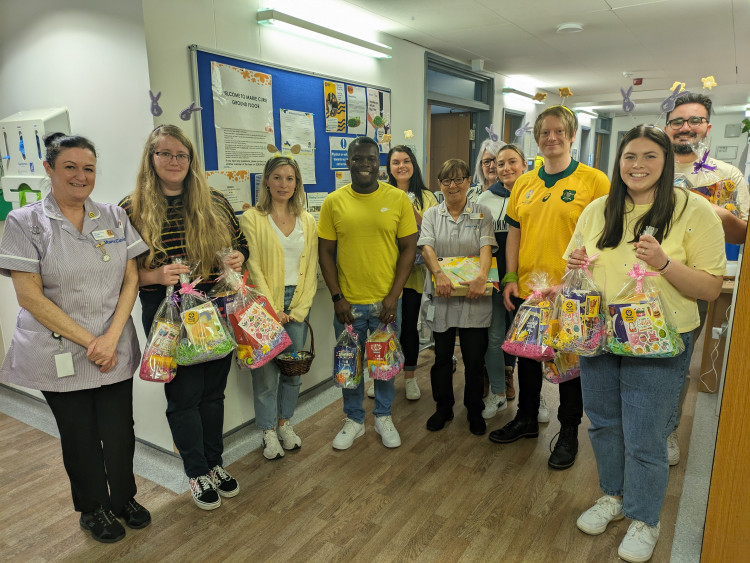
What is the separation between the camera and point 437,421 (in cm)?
289

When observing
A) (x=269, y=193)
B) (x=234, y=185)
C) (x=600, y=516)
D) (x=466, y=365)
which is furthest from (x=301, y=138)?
(x=600, y=516)

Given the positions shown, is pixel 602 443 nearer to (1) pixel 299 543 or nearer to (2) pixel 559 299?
(2) pixel 559 299

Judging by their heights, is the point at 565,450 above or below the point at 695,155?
below

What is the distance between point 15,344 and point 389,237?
1.63 m

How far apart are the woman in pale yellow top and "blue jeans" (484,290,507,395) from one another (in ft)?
1.66

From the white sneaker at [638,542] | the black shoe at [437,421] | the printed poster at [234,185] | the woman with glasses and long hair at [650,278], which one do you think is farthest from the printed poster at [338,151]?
the white sneaker at [638,542]

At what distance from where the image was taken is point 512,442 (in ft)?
9.00

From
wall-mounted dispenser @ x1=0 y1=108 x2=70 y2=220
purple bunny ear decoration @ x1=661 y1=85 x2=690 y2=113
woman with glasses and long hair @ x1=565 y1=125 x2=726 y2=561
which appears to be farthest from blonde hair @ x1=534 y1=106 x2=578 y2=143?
wall-mounted dispenser @ x1=0 y1=108 x2=70 y2=220

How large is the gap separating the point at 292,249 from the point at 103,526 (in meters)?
1.42

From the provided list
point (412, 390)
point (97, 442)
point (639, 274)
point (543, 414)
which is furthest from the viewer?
point (412, 390)

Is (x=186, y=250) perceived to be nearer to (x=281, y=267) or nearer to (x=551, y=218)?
(x=281, y=267)

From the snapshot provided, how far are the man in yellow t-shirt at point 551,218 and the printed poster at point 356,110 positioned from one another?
1.49m

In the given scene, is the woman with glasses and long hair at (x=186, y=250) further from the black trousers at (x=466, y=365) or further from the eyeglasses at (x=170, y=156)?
the black trousers at (x=466, y=365)

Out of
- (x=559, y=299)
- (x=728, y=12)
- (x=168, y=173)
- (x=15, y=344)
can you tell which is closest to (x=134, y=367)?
(x=15, y=344)
